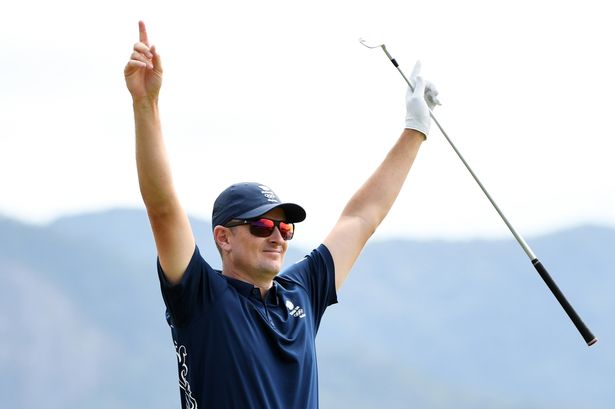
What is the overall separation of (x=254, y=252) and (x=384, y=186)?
0.93 meters

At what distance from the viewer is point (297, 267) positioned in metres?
4.67

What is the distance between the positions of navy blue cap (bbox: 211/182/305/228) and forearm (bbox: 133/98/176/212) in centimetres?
55

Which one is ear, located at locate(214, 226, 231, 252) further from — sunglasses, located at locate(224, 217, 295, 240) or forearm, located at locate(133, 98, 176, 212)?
forearm, located at locate(133, 98, 176, 212)

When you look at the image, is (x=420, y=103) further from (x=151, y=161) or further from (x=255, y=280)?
(x=151, y=161)

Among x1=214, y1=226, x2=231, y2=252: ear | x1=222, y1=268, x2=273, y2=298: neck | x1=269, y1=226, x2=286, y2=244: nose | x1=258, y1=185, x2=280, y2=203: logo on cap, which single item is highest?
x1=258, y1=185, x2=280, y2=203: logo on cap

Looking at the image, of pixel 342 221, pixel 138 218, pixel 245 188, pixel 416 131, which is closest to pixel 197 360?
pixel 245 188

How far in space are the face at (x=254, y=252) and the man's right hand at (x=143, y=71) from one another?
739mm

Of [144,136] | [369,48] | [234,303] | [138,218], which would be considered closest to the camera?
[144,136]

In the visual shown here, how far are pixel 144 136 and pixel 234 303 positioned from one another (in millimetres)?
728

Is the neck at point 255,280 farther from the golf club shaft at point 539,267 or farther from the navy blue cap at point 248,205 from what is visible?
the golf club shaft at point 539,267

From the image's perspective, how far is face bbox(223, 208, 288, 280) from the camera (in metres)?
4.26

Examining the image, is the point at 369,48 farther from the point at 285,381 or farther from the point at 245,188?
the point at 285,381

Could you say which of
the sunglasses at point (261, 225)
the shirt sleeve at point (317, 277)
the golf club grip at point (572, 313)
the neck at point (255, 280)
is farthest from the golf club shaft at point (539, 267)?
the neck at point (255, 280)

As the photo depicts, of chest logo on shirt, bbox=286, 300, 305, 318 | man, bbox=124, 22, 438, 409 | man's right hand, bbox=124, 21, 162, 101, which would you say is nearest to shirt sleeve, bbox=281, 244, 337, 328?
man, bbox=124, 22, 438, 409
